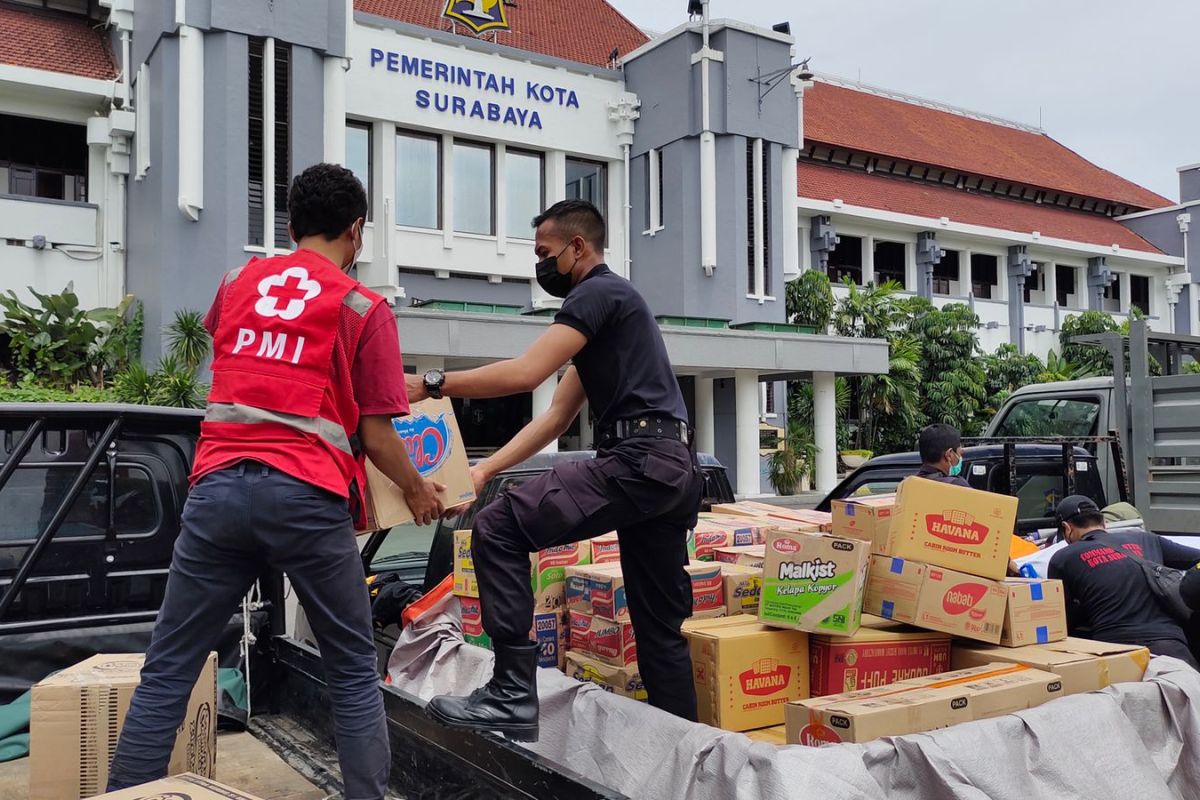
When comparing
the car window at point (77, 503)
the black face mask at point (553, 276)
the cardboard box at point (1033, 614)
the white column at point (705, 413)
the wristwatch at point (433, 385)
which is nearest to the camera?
the wristwatch at point (433, 385)

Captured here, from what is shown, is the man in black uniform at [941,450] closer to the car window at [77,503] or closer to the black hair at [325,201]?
the black hair at [325,201]

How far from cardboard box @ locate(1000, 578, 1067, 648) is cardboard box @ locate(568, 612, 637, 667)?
141 cm

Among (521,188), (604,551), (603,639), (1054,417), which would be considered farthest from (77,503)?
(521,188)

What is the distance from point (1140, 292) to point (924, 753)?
1578 inches

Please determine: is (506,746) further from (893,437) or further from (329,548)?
(893,437)

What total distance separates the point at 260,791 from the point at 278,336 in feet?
4.56

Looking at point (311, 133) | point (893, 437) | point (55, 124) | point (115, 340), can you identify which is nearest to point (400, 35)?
point (311, 133)

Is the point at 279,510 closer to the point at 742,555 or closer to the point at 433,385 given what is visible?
the point at 433,385

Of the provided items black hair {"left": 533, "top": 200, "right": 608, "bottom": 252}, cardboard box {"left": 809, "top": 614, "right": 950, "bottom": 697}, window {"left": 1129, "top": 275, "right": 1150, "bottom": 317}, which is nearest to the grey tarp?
cardboard box {"left": 809, "top": 614, "right": 950, "bottom": 697}

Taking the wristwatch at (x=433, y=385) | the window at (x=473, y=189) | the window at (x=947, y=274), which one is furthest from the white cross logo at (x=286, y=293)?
the window at (x=947, y=274)

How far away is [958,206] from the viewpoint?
1252 inches

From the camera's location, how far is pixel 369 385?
2.84 m

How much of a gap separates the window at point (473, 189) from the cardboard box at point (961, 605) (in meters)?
19.5

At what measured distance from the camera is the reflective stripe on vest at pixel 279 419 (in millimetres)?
2656
